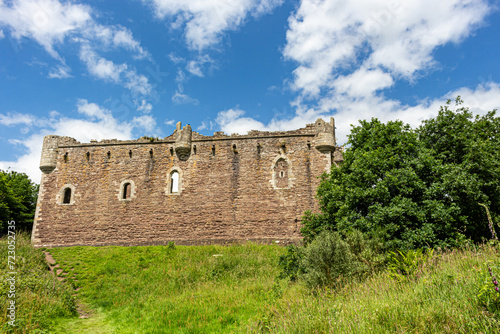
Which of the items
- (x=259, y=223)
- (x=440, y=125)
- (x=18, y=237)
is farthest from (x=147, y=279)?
(x=440, y=125)

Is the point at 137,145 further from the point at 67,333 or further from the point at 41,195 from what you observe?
the point at 67,333

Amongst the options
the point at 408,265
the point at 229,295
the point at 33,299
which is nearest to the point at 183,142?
the point at 229,295

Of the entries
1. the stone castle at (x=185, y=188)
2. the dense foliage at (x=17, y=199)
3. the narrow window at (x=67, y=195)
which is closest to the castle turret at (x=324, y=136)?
the stone castle at (x=185, y=188)

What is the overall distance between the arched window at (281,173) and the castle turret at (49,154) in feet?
55.2

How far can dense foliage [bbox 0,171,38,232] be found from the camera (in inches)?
1294

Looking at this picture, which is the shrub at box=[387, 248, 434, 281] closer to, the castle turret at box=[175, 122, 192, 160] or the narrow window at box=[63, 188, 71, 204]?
the castle turret at box=[175, 122, 192, 160]

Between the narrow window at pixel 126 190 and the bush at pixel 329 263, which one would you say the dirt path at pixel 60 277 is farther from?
the bush at pixel 329 263

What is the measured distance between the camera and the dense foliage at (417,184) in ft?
40.1

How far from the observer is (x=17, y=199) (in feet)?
115

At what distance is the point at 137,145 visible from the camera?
2367cm

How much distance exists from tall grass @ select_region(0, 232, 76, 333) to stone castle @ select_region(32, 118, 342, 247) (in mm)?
7608

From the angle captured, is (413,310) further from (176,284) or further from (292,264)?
(176,284)

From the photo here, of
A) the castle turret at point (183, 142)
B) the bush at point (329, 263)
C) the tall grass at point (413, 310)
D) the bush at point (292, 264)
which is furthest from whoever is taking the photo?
the castle turret at point (183, 142)

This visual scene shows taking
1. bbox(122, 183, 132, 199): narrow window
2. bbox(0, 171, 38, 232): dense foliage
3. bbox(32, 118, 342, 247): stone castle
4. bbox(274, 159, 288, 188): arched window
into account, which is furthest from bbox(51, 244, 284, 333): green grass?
bbox(0, 171, 38, 232): dense foliage
